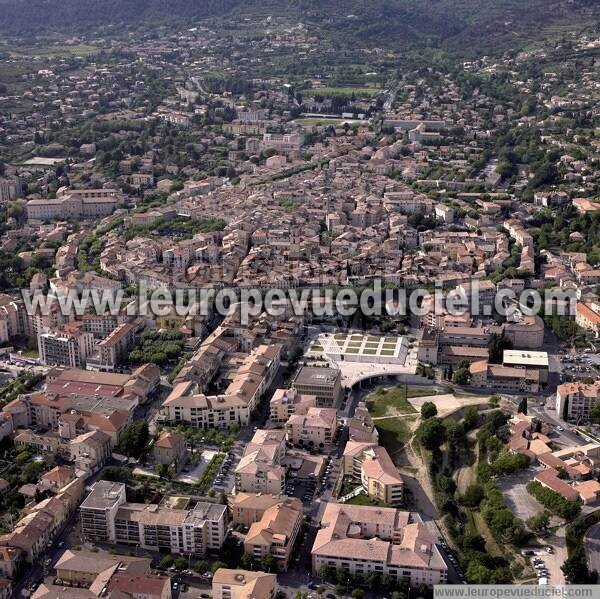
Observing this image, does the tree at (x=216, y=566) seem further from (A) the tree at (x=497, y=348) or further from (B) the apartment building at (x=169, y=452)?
(A) the tree at (x=497, y=348)

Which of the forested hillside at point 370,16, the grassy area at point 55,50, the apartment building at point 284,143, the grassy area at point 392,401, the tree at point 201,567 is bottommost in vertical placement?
the tree at point 201,567

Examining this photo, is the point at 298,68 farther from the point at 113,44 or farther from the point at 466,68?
the point at 113,44

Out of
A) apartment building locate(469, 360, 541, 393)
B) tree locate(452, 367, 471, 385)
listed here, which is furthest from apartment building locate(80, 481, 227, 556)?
apartment building locate(469, 360, 541, 393)

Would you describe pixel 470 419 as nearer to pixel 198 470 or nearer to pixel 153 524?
pixel 198 470

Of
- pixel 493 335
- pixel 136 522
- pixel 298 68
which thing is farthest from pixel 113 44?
pixel 136 522

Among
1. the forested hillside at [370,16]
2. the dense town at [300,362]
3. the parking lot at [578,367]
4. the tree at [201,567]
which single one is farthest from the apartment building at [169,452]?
the forested hillside at [370,16]

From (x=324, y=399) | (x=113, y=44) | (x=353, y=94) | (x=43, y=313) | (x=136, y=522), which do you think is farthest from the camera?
(x=113, y=44)

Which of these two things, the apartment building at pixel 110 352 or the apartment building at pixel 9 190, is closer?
the apartment building at pixel 110 352
